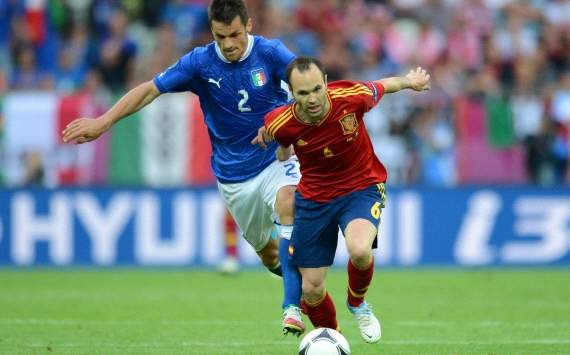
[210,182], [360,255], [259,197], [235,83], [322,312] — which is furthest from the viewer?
[210,182]

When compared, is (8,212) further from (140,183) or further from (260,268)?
(260,268)

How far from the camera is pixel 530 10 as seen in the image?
19.6 metres

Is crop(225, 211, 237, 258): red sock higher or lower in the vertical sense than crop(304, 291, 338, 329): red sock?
lower

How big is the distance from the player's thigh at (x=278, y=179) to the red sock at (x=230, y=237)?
5.91 m

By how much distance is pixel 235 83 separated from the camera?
9094mm

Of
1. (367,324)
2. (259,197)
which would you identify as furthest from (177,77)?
(367,324)

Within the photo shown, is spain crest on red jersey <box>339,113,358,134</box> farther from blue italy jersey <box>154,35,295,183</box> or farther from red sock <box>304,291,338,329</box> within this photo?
red sock <box>304,291,338,329</box>

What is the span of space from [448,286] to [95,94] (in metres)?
→ 5.96

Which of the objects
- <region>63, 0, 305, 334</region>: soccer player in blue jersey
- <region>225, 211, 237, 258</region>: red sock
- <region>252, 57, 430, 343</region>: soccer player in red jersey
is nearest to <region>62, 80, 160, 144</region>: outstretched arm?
<region>63, 0, 305, 334</region>: soccer player in blue jersey

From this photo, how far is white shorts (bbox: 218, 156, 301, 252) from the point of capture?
9352mm

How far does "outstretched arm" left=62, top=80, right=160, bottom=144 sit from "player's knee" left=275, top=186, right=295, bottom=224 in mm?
1225

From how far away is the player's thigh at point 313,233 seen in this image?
27.4 feet

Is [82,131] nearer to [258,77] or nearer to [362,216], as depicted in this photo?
[258,77]

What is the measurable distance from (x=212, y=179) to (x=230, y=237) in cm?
116
